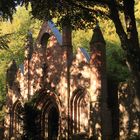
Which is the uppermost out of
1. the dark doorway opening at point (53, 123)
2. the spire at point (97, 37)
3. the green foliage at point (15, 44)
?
the green foliage at point (15, 44)

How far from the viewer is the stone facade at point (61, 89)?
23016 mm

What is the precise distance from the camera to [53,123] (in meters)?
27.8

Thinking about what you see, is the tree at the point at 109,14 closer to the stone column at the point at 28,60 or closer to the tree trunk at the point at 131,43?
the tree trunk at the point at 131,43

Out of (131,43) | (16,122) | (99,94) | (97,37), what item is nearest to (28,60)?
(16,122)

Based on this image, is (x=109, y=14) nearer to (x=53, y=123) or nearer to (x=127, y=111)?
(x=127, y=111)

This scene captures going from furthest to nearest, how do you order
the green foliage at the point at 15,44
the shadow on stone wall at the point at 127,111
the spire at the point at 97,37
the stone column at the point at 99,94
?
the green foliage at the point at 15,44 → the spire at the point at 97,37 → the stone column at the point at 99,94 → the shadow on stone wall at the point at 127,111

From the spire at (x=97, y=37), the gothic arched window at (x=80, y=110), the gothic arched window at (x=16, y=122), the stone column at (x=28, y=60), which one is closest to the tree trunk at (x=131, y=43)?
the spire at (x=97, y=37)

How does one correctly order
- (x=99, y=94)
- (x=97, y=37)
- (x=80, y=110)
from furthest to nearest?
(x=80, y=110) < (x=97, y=37) < (x=99, y=94)

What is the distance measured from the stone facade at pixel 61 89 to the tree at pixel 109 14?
6.57 metres

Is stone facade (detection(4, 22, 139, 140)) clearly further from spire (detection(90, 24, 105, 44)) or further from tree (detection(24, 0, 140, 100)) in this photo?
tree (detection(24, 0, 140, 100))

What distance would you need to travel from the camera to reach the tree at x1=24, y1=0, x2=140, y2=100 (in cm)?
1251

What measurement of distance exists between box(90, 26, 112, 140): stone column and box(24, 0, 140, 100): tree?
19.2 feet

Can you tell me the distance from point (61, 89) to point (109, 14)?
12.7 meters

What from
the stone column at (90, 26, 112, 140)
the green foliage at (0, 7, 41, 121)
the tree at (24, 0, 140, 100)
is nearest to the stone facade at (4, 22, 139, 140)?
the stone column at (90, 26, 112, 140)
